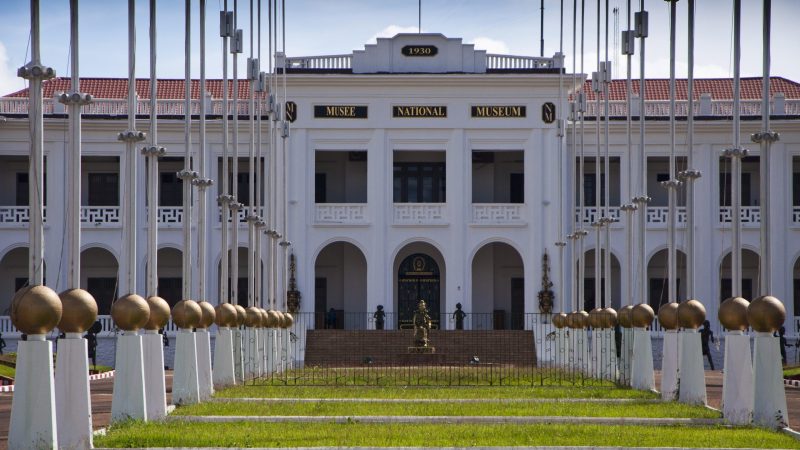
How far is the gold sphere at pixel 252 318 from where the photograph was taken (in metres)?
32.3

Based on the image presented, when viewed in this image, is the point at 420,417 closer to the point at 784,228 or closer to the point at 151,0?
the point at 151,0

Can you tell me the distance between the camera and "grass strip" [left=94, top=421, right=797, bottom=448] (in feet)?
52.3

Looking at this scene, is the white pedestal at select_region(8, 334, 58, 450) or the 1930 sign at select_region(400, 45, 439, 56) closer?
the white pedestal at select_region(8, 334, 58, 450)

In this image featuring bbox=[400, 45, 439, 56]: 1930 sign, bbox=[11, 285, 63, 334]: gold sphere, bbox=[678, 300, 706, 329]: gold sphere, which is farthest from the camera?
bbox=[400, 45, 439, 56]: 1930 sign

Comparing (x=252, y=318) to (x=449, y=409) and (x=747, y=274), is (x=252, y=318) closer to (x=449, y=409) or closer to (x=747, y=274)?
(x=449, y=409)

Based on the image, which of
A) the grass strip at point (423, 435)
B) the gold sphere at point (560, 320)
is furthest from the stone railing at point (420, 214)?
the grass strip at point (423, 435)

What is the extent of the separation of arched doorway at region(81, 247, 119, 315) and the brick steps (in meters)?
9.85

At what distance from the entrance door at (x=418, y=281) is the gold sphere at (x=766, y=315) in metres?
37.2

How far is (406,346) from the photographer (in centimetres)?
4869

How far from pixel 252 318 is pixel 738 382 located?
50.4ft

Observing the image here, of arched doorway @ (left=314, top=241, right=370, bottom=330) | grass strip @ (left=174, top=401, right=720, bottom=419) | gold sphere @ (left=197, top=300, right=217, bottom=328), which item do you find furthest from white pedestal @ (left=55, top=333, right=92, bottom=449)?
arched doorway @ (left=314, top=241, right=370, bottom=330)

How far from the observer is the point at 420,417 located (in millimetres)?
19312

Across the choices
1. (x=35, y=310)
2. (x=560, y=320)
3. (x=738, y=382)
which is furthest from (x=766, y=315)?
(x=560, y=320)

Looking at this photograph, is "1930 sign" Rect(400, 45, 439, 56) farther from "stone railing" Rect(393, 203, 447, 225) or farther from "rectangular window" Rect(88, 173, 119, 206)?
"rectangular window" Rect(88, 173, 119, 206)
